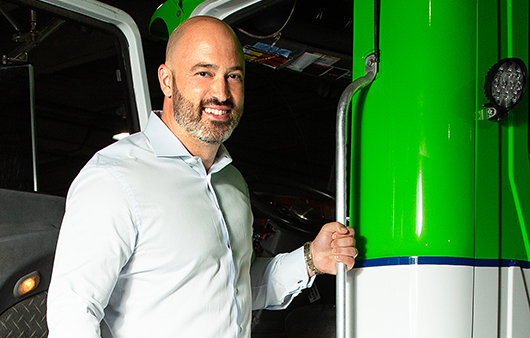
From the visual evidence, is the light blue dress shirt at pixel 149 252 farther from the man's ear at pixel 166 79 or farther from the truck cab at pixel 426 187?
Result: the truck cab at pixel 426 187

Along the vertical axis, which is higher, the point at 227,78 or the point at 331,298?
the point at 227,78

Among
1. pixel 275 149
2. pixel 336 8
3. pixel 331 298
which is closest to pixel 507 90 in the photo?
pixel 336 8

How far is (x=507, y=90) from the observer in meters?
1.30

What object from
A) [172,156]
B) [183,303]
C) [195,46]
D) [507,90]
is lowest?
[183,303]

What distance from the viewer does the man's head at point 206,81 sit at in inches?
59.7

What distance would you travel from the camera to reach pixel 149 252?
1.38 meters

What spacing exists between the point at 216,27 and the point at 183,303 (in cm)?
74

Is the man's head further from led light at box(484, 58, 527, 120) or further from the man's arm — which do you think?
led light at box(484, 58, 527, 120)

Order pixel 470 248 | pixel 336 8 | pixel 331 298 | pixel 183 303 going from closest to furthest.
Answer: pixel 470 248
pixel 183 303
pixel 336 8
pixel 331 298

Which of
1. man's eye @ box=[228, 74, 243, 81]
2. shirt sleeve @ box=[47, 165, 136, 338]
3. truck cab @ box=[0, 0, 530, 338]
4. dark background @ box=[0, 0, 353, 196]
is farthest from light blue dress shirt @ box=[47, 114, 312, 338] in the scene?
dark background @ box=[0, 0, 353, 196]

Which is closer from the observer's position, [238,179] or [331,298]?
[238,179]

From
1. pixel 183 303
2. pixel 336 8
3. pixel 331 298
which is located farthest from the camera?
pixel 331 298

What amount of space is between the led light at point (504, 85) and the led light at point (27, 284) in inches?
57.2

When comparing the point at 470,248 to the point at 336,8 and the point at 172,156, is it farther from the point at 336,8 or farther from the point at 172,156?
the point at 336,8
